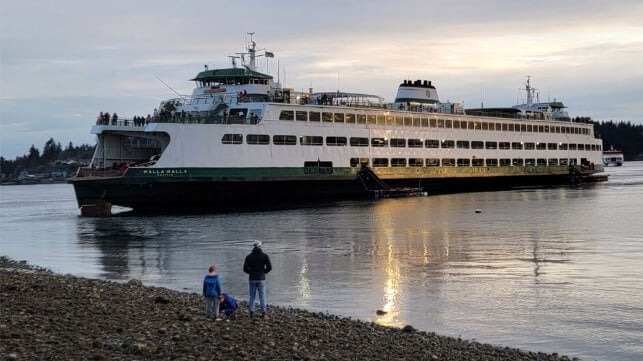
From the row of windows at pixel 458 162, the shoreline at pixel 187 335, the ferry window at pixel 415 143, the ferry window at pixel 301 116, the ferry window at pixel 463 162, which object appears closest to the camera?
the shoreline at pixel 187 335

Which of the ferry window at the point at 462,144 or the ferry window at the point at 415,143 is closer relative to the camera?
the ferry window at the point at 415,143

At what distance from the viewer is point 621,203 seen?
55375 mm

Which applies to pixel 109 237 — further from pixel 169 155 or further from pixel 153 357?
pixel 153 357

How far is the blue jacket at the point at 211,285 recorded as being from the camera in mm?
14023

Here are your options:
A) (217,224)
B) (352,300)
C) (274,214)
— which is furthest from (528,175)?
(352,300)

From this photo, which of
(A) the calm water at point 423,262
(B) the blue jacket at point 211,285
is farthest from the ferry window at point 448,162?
(B) the blue jacket at point 211,285

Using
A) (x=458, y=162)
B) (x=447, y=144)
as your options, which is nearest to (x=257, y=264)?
Answer: (x=447, y=144)

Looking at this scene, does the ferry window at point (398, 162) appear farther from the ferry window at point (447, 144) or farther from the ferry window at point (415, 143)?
the ferry window at point (447, 144)

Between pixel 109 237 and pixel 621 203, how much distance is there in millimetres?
38927

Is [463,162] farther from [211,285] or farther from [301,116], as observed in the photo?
[211,285]

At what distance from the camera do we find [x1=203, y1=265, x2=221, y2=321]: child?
1405cm

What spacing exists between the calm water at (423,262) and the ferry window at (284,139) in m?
9.28

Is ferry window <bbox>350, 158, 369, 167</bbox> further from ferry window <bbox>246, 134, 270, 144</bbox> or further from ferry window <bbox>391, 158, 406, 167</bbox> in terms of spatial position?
ferry window <bbox>246, 134, 270, 144</bbox>

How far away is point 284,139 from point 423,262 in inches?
1357
